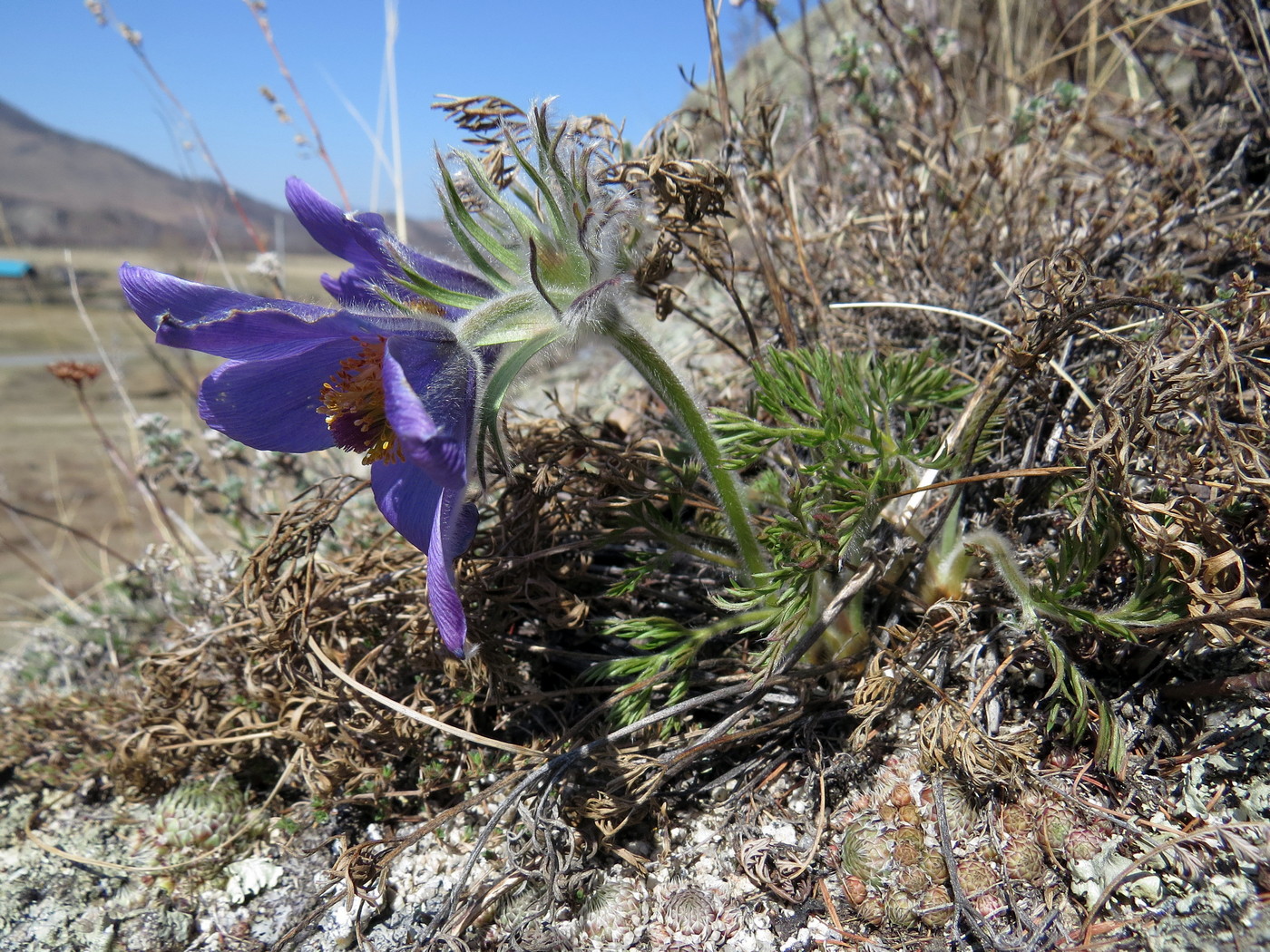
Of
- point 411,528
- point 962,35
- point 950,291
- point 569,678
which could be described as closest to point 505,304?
point 411,528

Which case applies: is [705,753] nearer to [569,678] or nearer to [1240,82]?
[569,678]

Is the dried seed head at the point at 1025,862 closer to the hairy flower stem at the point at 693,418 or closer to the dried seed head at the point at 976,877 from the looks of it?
the dried seed head at the point at 976,877

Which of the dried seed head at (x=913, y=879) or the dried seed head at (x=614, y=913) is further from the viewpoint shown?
the dried seed head at (x=614, y=913)

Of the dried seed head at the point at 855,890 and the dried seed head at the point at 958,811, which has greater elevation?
the dried seed head at the point at 958,811

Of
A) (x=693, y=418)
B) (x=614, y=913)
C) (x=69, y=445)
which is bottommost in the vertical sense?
(x=614, y=913)

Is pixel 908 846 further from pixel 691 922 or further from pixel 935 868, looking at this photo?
pixel 691 922

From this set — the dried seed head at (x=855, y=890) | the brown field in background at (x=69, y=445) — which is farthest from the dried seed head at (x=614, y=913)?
the brown field in background at (x=69, y=445)

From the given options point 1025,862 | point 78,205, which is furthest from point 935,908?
point 78,205
